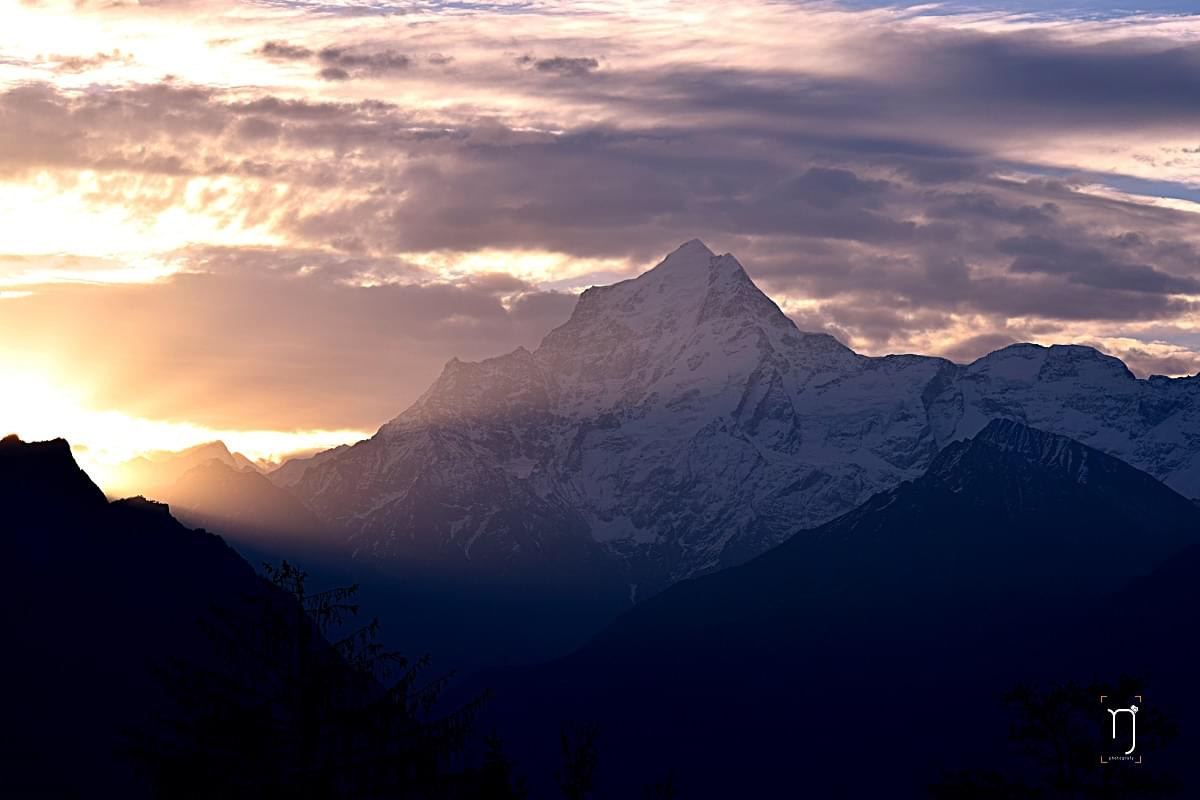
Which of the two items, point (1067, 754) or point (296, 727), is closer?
point (296, 727)

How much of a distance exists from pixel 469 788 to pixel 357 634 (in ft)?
14.8

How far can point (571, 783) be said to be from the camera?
7919 centimetres

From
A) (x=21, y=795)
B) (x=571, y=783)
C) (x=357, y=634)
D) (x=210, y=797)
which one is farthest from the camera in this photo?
(x=21, y=795)

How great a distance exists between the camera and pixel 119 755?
43.4 m

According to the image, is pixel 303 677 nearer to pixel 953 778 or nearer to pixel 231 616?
pixel 231 616

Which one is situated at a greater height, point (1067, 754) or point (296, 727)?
point (1067, 754)

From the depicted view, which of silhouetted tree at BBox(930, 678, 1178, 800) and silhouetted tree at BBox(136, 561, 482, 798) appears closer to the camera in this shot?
silhouetted tree at BBox(136, 561, 482, 798)

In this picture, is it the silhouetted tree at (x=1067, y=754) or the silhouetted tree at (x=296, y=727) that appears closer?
the silhouetted tree at (x=296, y=727)

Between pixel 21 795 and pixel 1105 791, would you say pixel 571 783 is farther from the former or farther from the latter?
pixel 21 795

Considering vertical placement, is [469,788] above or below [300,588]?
below

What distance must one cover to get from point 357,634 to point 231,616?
9.54 feet

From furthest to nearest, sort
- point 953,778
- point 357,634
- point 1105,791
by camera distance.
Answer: point 953,778
point 1105,791
point 357,634

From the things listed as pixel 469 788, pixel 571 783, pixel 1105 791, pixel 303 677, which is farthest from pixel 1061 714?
pixel 303 677

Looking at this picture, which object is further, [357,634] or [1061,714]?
[1061,714]
